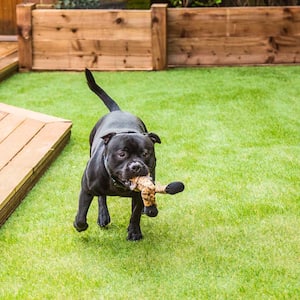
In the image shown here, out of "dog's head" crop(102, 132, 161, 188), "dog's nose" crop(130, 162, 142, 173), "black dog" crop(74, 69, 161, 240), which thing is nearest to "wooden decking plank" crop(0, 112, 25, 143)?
"black dog" crop(74, 69, 161, 240)

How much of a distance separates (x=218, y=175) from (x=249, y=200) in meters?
0.44

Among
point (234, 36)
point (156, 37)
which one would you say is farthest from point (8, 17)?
point (234, 36)

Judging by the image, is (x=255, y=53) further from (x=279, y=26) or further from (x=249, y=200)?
(x=249, y=200)

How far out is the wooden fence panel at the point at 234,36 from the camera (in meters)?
7.11

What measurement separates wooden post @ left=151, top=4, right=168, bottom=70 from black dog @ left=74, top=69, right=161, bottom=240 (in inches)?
145

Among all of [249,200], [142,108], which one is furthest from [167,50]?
[249,200]

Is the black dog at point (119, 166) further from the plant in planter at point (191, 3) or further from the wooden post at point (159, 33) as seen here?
the plant in planter at point (191, 3)

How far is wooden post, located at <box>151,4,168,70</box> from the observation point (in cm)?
707

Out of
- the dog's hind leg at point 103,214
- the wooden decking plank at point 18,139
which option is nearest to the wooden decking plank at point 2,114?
the wooden decking plank at point 18,139

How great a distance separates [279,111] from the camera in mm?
5621

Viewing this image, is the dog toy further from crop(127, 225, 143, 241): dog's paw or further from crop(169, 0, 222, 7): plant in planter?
crop(169, 0, 222, 7): plant in planter

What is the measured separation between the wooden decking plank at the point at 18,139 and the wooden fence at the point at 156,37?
242 centimetres

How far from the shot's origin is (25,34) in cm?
725

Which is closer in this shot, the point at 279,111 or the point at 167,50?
the point at 279,111
